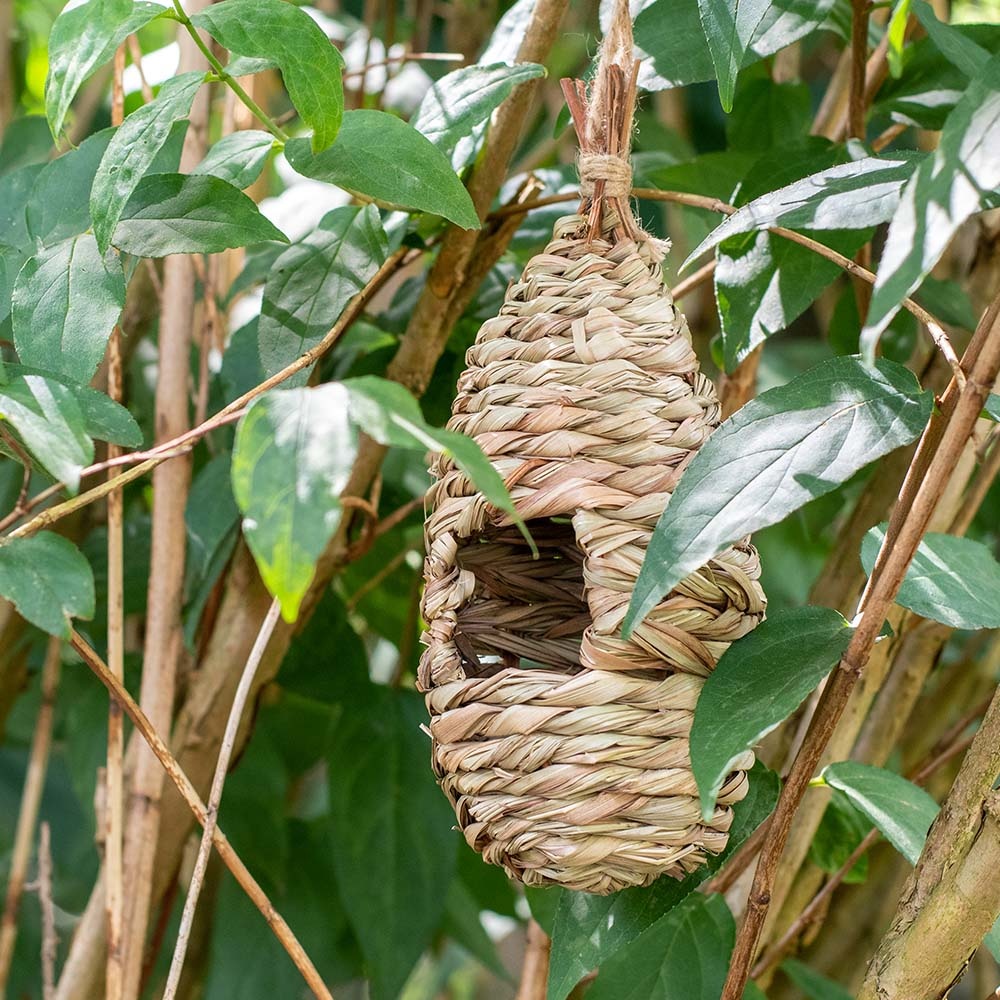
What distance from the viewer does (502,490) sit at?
0.95 feet

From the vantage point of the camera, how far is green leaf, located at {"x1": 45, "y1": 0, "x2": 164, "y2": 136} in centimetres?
39

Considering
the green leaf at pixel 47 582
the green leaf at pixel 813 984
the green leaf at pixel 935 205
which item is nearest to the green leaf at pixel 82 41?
the green leaf at pixel 47 582

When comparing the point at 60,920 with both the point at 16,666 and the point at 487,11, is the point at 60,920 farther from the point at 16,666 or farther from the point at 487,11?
the point at 487,11

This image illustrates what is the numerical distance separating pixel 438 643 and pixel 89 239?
0.64 feet

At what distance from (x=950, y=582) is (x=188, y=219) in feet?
1.00

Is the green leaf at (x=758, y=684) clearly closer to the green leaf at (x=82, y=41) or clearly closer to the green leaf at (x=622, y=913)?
the green leaf at (x=622, y=913)

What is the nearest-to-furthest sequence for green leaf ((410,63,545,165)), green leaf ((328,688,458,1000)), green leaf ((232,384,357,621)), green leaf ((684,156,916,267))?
1. green leaf ((232,384,357,621))
2. green leaf ((684,156,916,267))
3. green leaf ((410,63,545,165))
4. green leaf ((328,688,458,1000))

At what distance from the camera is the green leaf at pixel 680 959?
1.63ft

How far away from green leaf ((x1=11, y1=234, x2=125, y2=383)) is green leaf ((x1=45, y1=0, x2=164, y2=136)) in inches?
1.9

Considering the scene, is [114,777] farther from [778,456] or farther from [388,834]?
[778,456]

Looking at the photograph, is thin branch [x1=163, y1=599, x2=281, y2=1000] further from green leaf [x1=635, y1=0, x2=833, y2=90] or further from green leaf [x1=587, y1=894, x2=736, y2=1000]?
green leaf [x1=635, y1=0, x2=833, y2=90]

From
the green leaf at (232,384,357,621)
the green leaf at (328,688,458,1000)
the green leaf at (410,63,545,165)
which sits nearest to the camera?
the green leaf at (232,384,357,621)

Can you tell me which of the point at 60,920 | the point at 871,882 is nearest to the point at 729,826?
the point at 871,882

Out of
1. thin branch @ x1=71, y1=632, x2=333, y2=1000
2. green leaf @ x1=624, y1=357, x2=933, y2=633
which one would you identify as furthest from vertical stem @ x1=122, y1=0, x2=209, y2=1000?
green leaf @ x1=624, y1=357, x2=933, y2=633
